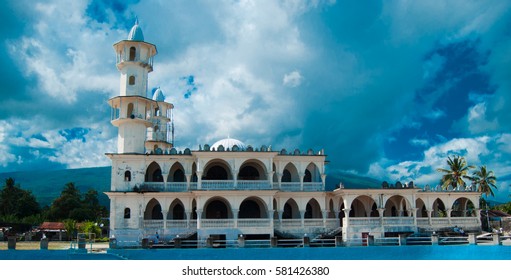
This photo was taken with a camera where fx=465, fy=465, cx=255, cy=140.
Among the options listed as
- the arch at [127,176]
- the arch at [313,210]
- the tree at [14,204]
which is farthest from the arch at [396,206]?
the tree at [14,204]

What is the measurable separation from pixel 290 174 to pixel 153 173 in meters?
12.5

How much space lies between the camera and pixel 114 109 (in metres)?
41.2

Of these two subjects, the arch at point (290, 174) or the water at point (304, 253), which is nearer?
the water at point (304, 253)

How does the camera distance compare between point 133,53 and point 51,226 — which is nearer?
point 133,53

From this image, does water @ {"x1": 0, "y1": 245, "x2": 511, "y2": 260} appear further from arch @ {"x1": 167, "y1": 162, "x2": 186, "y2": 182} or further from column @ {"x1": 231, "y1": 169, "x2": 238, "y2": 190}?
arch @ {"x1": 167, "y1": 162, "x2": 186, "y2": 182}

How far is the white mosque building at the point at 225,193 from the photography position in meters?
37.5

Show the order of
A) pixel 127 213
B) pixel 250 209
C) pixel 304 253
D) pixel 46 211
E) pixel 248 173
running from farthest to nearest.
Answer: pixel 46 211 < pixel 248 173 < pixel 250 209 < pixel 127 213 < pixel 304 253

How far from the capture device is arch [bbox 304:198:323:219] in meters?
43.3

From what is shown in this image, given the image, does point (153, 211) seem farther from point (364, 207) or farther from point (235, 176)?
point (364, 207)

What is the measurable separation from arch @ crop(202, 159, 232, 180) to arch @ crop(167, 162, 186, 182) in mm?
1969

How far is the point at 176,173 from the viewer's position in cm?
4166

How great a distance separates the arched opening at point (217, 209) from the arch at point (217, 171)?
2.28 m

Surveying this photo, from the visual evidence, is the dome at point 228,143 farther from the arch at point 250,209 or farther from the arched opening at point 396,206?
the arched opening at point 396,206

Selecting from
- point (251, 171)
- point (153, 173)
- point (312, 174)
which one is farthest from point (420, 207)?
point (153, 173)
